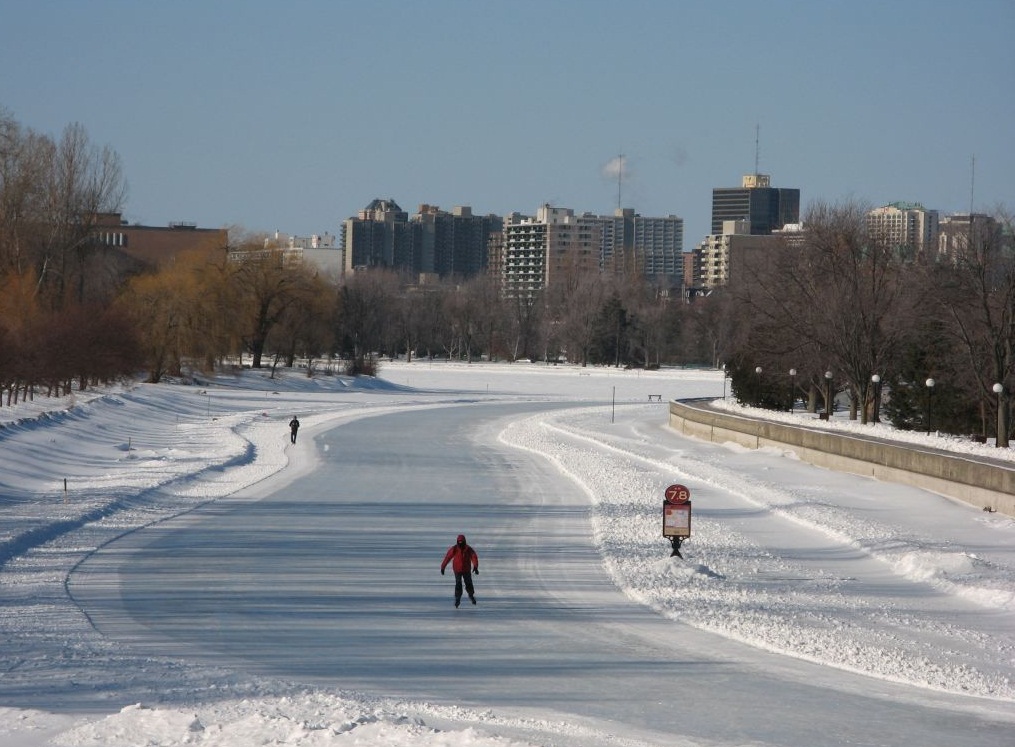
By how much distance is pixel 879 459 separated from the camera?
3809cm

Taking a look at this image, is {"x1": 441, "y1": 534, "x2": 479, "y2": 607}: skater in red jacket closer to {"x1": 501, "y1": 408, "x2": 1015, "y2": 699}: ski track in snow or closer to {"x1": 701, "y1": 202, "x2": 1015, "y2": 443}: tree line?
{"x1": 501, "y1": 408, "x2": 1015, "y2": 699}: ski track in snow

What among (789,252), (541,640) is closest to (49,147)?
(789,252)

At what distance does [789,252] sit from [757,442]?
1479 cm

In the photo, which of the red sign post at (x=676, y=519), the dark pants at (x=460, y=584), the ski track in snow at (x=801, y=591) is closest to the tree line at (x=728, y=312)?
the ski track in snow at (x=801, y=591)

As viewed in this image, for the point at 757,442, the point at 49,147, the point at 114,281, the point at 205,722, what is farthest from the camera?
the point at 114,281

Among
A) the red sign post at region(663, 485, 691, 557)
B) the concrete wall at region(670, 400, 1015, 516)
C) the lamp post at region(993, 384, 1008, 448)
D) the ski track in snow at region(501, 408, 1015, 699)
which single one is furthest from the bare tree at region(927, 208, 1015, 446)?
the red sign post at region(663, 485, 691, 557)

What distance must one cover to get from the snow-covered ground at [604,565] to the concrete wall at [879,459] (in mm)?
688

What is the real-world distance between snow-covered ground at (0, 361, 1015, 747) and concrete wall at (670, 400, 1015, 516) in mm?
688

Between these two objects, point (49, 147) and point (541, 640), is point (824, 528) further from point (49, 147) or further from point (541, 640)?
point (49, 147)

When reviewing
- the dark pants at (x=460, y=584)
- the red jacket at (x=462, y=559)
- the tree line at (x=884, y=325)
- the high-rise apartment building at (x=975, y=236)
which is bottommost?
the dark pants at (x=460, y=584)

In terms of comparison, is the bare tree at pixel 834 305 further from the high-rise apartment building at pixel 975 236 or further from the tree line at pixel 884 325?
the high-rise apartment building at pixel 975 236

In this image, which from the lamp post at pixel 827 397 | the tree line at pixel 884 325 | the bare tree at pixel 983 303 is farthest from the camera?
the lamp post at pixel 827 397

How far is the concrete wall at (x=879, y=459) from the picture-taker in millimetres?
30531

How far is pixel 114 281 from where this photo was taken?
93812 millimetres
